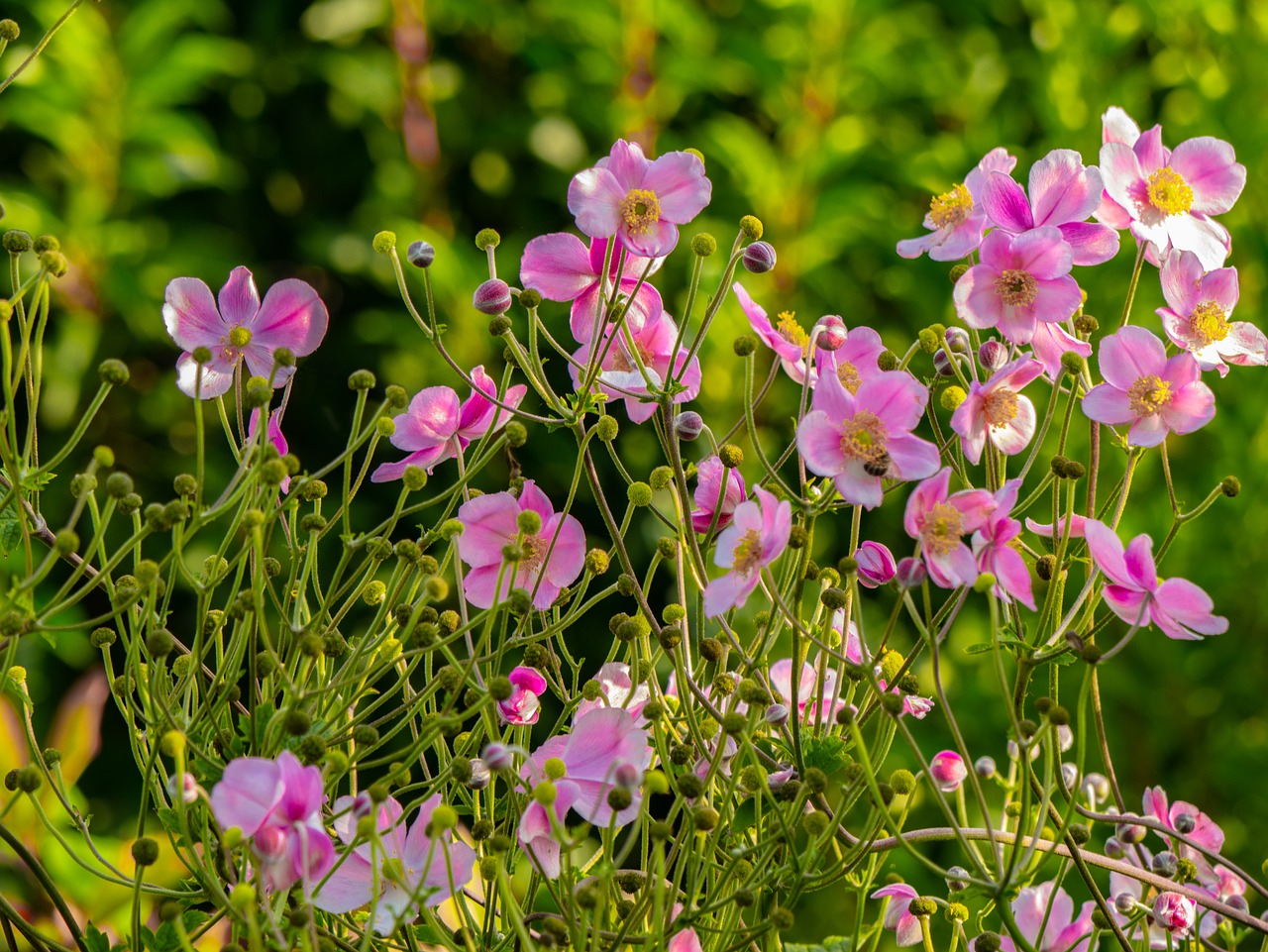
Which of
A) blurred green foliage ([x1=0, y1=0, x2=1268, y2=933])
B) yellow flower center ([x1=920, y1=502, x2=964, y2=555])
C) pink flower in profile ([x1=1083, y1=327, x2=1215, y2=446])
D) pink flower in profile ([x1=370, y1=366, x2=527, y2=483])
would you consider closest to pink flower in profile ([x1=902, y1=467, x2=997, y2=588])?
yellow flower center ([x1=920, y1=502, x2=964, y2=555])

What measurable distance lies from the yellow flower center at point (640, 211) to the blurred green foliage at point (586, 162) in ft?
3.36

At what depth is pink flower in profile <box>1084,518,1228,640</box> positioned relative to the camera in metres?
0.53

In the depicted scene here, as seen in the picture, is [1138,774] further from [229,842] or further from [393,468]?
[229,842]

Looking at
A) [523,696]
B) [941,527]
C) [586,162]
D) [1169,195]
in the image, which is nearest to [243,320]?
[523,696]

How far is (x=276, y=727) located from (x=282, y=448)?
0.16m

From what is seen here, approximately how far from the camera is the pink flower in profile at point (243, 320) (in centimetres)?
61

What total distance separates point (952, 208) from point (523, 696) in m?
0.31

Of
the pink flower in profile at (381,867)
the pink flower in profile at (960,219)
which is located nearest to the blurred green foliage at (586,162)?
the pink flower in profile at (960,219)

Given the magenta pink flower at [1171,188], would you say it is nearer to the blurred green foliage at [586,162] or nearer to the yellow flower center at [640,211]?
the yellow flower center at [640,211]

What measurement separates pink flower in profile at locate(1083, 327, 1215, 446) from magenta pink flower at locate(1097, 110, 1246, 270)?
67 mm

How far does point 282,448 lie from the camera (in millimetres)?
639

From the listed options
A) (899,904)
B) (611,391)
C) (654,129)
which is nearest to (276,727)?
(611,391)

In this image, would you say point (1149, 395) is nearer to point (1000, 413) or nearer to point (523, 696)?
point (1000, 413)

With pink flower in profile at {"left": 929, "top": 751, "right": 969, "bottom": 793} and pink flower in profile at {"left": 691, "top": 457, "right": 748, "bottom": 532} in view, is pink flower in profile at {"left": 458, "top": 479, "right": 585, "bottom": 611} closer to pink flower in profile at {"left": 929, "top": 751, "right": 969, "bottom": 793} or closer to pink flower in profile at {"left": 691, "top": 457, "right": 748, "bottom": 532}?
pink flower in profile at {"left": 691, "top": 457, "right": 748, "bottom": 532}
